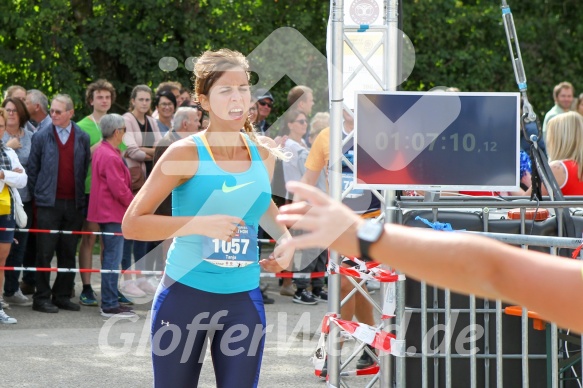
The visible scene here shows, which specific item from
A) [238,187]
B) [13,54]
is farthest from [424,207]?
[13,54]

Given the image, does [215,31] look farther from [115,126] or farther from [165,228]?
[165,228]

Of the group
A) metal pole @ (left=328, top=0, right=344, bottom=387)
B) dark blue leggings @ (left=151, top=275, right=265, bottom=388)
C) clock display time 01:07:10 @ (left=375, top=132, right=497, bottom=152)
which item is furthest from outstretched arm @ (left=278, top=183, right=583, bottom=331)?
metal pole @ (left=328, top=0, right=344, bottom=387)

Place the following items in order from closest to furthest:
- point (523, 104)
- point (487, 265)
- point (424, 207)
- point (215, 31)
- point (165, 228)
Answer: point (487, 265) < point (165, 228) < point (424, 207) < point (523, 104) < point (215, 31)

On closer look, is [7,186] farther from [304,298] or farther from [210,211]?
[210,211]

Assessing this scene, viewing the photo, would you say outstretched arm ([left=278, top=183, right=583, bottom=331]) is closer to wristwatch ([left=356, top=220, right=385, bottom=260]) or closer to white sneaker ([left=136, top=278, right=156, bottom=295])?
wristwatch ([left=356, top=220, right=385, bottom=260])

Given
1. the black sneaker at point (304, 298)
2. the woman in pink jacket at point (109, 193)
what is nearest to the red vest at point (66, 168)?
the woman in pink jacket at point (109, 193)

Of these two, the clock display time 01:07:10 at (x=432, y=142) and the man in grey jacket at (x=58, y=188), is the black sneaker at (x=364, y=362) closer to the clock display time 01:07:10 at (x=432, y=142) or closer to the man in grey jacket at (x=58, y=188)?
the clock display time 01:07:10 at (x=432, y=142)

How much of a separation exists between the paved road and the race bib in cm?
291

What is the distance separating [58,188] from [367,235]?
783 centimetres

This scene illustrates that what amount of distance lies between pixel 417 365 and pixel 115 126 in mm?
4592

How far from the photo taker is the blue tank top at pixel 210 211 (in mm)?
4027

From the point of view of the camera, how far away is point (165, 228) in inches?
155

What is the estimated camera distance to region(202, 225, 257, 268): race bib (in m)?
4.03

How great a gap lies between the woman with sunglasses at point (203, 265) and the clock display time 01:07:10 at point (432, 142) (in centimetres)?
165
